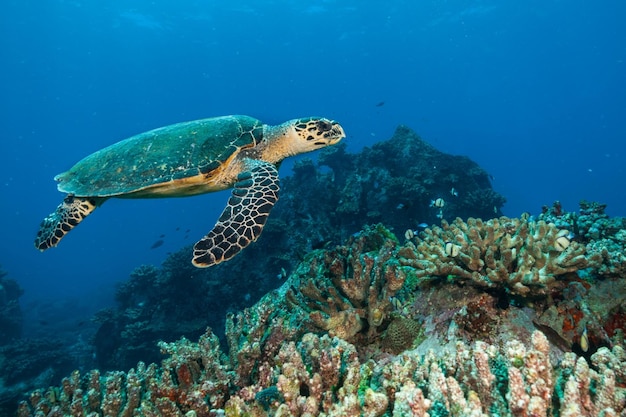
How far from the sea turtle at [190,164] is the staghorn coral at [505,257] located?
2.14 m

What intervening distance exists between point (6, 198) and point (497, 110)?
567 feet

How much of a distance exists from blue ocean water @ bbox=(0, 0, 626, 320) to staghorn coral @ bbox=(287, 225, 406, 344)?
2136 cm

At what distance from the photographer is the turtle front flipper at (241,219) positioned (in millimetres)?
3371

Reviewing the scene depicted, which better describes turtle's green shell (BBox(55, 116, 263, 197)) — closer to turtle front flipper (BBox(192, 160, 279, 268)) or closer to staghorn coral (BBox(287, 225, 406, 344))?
turtle front flipper (BBox(192, 160, 279, 268))

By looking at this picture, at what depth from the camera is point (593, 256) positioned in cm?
277

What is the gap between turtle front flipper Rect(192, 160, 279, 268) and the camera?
3.37 meters

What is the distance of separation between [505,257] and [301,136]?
3660 millimetres

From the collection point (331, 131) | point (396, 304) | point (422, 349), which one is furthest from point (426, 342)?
point (331, 131)

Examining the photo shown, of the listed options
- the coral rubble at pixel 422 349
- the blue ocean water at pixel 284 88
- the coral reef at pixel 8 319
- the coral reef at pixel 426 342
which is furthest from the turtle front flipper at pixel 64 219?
the blue ocean water at pixel 284 88

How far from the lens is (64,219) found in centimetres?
552

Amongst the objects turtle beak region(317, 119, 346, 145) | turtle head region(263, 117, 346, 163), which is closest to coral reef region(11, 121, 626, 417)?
turtle beak region(317, 119, 346, 145)

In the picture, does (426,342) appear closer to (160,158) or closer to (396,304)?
(396,304)

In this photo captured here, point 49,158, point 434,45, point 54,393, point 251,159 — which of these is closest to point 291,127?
point 251,159

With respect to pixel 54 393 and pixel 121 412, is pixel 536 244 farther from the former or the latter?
pixel 54 393
